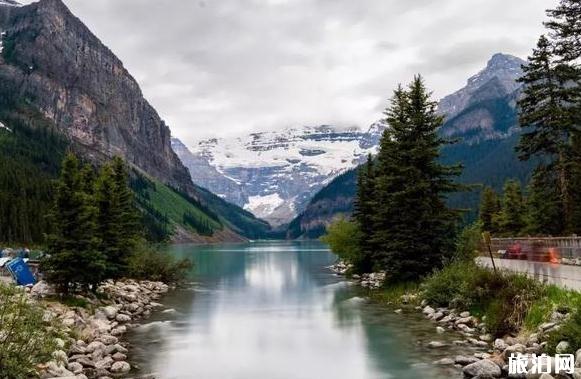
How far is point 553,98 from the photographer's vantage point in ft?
140

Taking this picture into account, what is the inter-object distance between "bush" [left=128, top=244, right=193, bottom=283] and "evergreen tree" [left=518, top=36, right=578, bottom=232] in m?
42.0

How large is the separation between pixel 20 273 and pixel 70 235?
742 cm

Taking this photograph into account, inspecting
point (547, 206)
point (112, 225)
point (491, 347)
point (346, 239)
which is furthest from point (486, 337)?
point (346, 239)

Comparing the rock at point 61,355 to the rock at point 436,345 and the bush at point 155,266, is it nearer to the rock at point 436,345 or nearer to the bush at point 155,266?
the rock at point 436,345

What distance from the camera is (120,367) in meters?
24.3

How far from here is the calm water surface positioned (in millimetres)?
25281

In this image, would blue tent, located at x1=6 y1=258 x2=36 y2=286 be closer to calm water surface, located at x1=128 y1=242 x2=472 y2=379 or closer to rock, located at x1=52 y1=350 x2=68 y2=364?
calm water surface, located at x1=128 y1=242 x2=472 y2=379

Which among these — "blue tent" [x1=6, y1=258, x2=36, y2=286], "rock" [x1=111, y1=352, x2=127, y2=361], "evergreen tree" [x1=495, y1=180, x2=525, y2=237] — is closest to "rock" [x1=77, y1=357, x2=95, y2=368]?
"rock" [x1=111, y1=352, x2=127, y2=361]

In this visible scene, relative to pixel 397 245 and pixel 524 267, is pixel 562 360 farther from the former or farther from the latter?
pixel 397 245

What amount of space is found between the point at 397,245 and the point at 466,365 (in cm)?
2400

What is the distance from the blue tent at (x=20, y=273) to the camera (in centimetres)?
4100

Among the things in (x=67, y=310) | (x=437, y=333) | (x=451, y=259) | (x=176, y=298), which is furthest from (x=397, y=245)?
(x=67, y=310)

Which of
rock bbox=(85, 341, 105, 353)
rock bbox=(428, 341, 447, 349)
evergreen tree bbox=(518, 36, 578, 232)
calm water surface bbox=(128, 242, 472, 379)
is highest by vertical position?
evergreen tree bbox=(518, 36, 578, 232)

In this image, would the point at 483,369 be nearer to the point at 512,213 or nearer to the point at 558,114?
the point at 558,114
